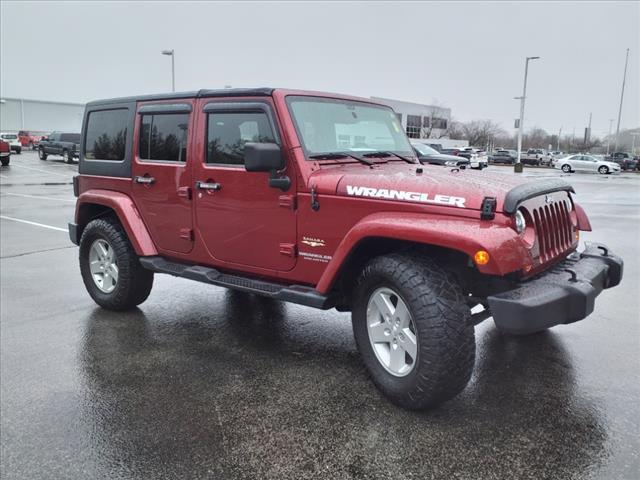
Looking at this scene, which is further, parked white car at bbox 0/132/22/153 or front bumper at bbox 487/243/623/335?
parked white car at bbox 0/132/22/153

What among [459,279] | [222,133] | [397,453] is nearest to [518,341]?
[459,279]

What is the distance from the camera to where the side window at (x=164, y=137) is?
15.4 ft

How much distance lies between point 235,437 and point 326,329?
6.23 ft

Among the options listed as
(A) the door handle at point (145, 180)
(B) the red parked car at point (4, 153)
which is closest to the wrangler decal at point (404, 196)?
(A) the door handle at point (145, 180)

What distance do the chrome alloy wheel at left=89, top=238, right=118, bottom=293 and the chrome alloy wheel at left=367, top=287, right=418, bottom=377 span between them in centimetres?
288

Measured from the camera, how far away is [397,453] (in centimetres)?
295

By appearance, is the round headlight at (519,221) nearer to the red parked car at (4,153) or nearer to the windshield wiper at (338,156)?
the windshield wiper at (338,156)

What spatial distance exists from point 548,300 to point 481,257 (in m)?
0.46

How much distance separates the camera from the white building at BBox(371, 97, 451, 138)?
8594 centimetres

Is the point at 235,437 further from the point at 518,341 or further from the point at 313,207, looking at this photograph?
the point at 518,341

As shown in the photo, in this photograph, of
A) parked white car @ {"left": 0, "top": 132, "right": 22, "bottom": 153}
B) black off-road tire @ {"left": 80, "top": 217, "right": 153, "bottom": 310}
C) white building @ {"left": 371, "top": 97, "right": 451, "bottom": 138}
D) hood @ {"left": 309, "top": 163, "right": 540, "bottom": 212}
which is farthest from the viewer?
white building @ {"left": 371, "top": 97, "right": 451, "bottom": 138}

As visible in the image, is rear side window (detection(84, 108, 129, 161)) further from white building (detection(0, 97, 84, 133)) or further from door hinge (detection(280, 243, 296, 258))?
white building (detection(0, 97, 84, 133))

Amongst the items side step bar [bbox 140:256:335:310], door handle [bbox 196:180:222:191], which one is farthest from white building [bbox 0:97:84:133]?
door handle [bbox 196:180:222:191]

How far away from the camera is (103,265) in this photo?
5.46 meters
